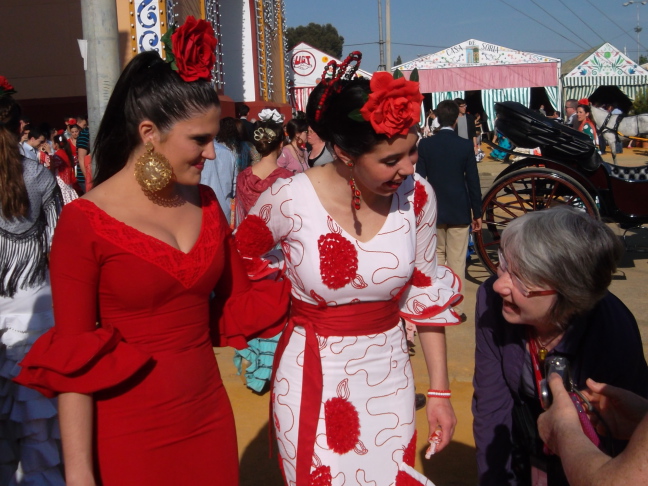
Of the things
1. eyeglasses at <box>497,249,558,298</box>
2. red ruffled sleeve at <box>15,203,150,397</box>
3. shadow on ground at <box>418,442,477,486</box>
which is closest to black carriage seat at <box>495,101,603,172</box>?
shadow on ground at <box>418,442,477,486</box>

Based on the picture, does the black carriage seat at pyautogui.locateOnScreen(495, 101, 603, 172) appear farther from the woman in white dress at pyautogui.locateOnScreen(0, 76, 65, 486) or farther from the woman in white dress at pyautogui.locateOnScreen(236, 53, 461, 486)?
the woman in white dress at pyautogui.locateOnScreen(0, 76, 65, 486)

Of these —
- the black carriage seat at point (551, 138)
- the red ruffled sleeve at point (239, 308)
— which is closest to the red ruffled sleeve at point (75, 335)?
the red ruffled sleeve at point (239, 308)

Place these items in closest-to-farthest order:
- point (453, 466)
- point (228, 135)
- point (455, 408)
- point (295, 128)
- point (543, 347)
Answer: point (543, 347)
point (453, 466)
point (455, 408)
point (228, 135)
point (295, 128)

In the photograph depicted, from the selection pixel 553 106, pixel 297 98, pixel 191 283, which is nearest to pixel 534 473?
pixel 191 283

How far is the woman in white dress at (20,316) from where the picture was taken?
2.96 meters

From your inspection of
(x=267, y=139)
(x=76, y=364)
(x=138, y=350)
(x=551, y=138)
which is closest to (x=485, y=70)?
(x=551, y=138)

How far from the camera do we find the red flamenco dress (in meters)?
1.63

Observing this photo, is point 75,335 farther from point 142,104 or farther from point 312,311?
point 312,311

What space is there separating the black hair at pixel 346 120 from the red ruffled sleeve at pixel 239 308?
447 millimetres

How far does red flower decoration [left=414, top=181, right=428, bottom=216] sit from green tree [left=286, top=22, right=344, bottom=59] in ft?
230

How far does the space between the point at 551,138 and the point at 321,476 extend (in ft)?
17.6

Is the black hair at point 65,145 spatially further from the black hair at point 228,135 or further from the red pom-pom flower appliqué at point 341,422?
the red pom-pom flower appliqué at point 341,422

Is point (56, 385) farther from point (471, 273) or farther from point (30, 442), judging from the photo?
point (471, 273)

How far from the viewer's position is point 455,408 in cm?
420
